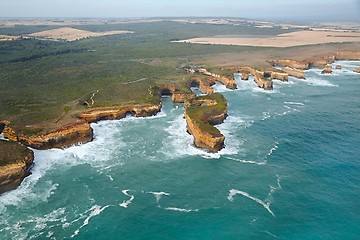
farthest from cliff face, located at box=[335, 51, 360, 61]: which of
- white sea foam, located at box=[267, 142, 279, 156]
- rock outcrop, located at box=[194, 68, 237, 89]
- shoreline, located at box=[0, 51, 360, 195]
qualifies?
white sea foam, located at box=[267, 142, 279, 156]

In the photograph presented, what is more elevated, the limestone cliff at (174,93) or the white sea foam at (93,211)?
the limestone cliff at (174,93)

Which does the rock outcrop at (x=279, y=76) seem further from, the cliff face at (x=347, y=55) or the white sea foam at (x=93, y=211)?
the white sea foam at (x=93, y=211)

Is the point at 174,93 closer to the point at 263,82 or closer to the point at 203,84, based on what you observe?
the point at 203,84

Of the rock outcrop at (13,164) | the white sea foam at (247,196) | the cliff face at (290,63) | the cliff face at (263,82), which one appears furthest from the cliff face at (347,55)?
the rock outcrop at (13,164)

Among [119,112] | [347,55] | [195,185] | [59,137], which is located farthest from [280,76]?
[59,137]

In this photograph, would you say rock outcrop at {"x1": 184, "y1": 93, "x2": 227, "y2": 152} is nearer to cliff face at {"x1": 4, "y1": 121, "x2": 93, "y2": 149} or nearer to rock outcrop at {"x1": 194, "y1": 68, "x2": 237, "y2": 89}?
cliff face at {"x1": 4, "y1": 121, "x2": 93, "y2": 149}

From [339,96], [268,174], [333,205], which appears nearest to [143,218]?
[268,174]
